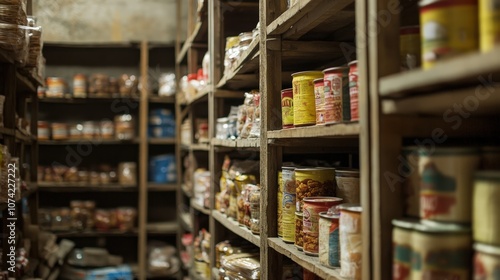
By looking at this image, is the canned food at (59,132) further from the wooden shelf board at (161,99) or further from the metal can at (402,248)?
the metal can at (402,248)

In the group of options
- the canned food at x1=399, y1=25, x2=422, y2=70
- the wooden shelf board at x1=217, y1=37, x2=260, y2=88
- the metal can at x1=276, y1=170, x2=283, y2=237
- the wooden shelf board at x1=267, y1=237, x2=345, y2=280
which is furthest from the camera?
the wooden shelf board at x1=217, y1=37, x2=260, y2=88

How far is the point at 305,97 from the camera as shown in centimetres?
192

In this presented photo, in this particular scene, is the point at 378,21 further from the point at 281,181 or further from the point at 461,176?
the point at 281,181

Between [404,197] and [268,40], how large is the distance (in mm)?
1139

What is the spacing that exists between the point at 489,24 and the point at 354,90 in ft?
1.67

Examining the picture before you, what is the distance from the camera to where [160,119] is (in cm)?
559

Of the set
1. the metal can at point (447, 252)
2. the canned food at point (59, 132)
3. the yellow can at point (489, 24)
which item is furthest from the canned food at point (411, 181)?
the canned food at point (59, 132)

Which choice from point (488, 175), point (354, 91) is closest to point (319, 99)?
point (354, 91)

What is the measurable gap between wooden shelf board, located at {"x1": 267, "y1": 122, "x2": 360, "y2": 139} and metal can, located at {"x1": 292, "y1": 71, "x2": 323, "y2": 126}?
2.1 inches

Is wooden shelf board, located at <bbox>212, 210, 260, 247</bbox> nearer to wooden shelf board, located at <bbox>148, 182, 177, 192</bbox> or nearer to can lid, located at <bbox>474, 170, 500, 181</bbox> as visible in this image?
can lid, located at <bbox>474, 170, 500, 181</bbox>

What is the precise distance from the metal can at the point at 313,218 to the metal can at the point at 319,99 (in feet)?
0.87

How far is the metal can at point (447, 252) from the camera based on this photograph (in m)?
1.11

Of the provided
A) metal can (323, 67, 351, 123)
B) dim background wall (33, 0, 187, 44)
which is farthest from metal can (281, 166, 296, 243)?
dim background wall (33, 0, 187, 44)

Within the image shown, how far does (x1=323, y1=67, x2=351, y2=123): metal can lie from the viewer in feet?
5.26
